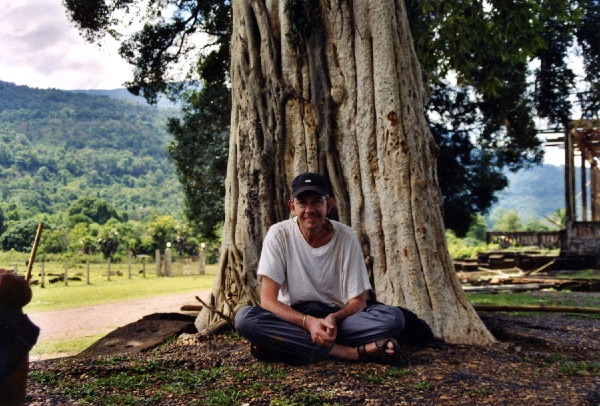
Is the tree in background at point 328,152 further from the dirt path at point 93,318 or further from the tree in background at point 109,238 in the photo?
the tree in background at point 109,238

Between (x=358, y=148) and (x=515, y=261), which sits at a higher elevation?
(x=358, y=148)

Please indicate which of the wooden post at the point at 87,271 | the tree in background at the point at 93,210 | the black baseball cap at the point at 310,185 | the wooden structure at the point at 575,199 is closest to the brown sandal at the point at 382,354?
the black baseball cap at the point at 310,185

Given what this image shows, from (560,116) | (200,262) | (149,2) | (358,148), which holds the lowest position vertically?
(200,262)

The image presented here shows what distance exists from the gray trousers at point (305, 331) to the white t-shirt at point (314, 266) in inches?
4.4

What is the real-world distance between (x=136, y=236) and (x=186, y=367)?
956 inches

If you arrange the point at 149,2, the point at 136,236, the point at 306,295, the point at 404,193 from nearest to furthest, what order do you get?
the point at 306,295 < the point at 404,193 < the point at 149,2 < the point at 136,236

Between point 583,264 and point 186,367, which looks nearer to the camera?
point 186,367

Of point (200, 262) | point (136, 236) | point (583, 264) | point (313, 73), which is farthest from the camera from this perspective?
point (200, 262)

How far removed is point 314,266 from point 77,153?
16102 millimetres

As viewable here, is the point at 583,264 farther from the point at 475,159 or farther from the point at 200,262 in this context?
the point at 200,262

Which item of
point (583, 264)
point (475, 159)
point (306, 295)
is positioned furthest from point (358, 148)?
point (583, 264)

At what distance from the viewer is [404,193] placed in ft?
18.3

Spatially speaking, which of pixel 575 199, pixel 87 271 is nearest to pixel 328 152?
pixel 575 199

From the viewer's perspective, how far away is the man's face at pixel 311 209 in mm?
4090
